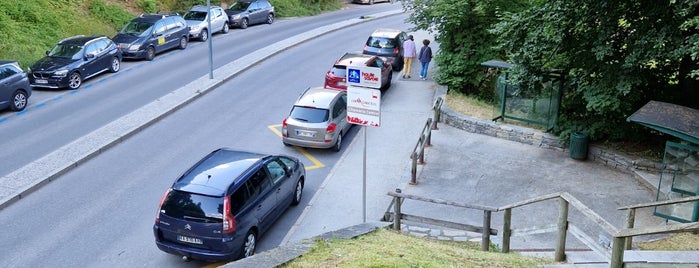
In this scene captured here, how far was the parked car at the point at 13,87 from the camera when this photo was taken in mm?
18469

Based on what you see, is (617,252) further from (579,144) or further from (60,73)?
(60,73)

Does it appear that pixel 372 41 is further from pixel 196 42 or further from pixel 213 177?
pixel 213 177

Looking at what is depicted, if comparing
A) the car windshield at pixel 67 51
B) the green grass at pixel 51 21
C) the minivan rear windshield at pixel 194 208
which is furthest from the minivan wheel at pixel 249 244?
the green grass at pixel 51 21

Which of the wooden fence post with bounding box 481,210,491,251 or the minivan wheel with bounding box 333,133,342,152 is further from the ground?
the wooden fence post with bounding box 481,210,491,251

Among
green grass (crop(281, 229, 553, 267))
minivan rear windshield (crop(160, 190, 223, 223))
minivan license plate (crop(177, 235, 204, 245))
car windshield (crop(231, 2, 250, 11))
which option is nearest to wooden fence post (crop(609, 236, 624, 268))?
green grass (crop(281, 229, 553, 267))

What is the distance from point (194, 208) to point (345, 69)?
11026 mm

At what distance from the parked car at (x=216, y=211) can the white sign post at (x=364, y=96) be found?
2.29 meters

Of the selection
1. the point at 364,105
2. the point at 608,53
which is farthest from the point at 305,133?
the point at 608,53

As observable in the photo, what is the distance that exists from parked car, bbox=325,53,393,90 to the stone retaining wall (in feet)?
11.4

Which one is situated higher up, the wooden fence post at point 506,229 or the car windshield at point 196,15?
the car windshield at point 196,15

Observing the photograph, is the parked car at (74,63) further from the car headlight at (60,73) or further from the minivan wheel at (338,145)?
the minivan wheel at (338,145)

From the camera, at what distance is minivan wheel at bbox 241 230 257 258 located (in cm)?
1081

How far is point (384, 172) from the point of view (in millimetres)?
14984

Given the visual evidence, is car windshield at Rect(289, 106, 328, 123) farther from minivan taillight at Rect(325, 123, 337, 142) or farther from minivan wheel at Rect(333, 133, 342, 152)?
minivan wheel at Rect(333, 133, 342, 152)
